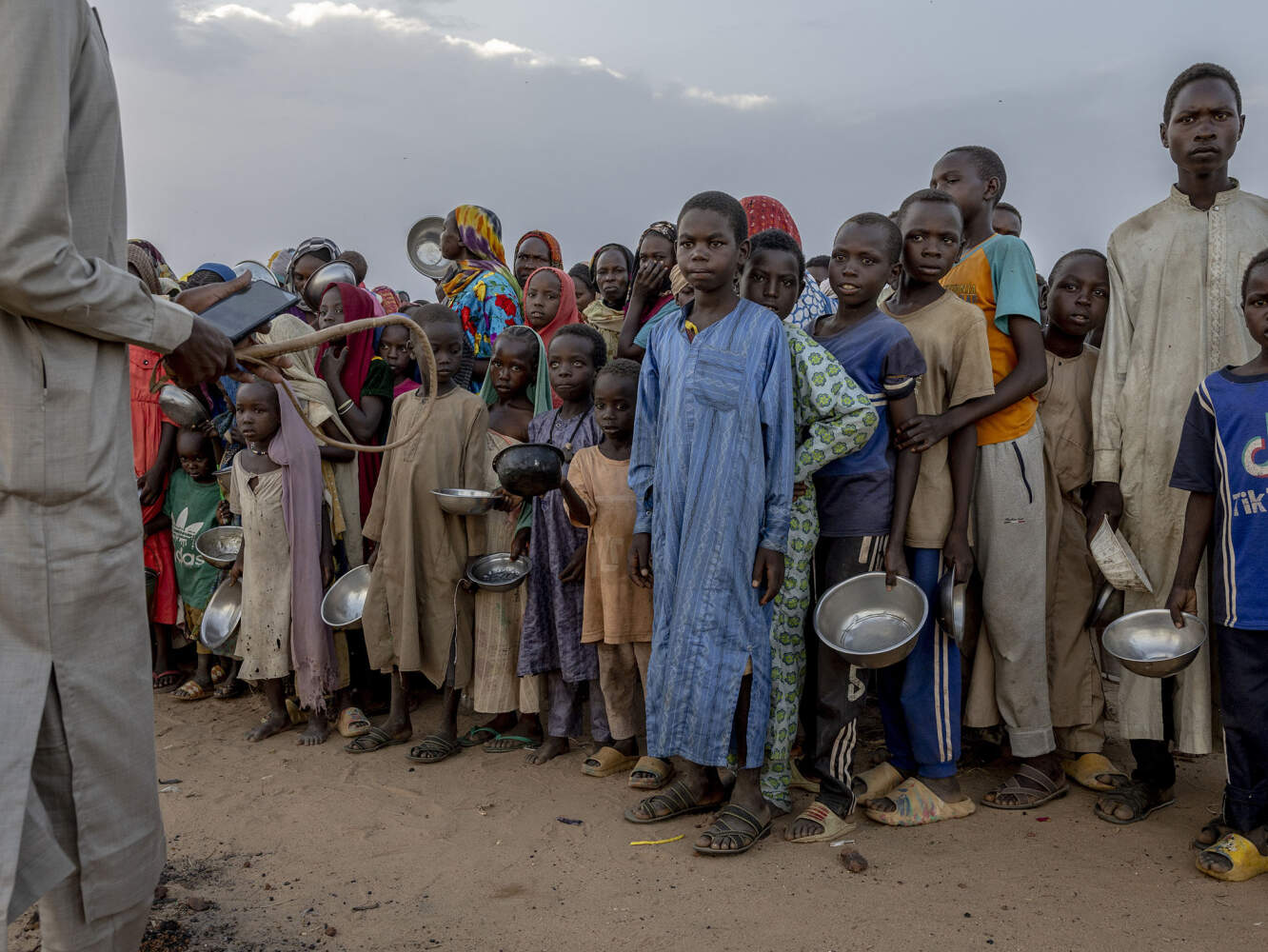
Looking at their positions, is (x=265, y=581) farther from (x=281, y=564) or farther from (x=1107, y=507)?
(x=1107, y=507)

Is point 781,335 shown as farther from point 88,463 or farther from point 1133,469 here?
point 88,463

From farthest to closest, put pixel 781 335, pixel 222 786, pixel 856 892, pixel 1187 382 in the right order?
1. pixel 222 786
2. pixel 1187 382
3. pixel 781 335
4. pixel 856 892

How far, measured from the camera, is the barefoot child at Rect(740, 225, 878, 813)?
3141mm

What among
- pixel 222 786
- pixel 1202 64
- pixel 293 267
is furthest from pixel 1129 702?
pixel 293 267

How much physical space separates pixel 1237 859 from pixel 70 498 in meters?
3.27

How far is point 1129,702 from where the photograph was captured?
3.39 m

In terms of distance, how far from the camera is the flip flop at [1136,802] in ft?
10.9

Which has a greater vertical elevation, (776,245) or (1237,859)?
(776,245)

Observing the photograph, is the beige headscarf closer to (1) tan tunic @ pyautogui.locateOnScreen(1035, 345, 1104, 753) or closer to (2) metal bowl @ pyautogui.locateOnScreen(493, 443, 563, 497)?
(2) metal bowl @ pyautogui.locateOnScreen(493, 443, 563, 497)

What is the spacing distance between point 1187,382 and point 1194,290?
1.11ft

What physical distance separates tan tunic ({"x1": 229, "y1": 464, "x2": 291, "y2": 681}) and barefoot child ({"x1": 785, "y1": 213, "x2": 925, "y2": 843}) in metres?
2.60

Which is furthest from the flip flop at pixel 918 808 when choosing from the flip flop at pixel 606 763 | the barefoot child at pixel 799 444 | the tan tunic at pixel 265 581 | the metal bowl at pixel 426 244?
the metal bowl at pixel 426 244

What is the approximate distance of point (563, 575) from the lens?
4.02m

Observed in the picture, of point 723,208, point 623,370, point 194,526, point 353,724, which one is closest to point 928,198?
point 723,208
